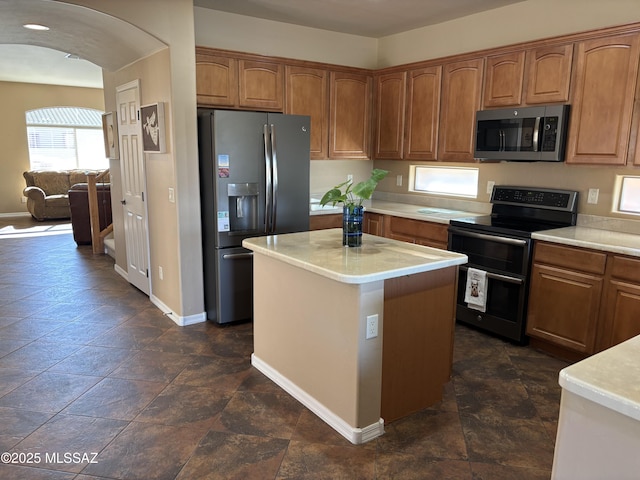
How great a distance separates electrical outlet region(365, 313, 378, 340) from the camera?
234 centimetres

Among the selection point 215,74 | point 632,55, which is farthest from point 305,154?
point 632,55

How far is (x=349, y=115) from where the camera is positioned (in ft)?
16.6

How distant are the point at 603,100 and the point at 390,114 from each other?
7.00ft

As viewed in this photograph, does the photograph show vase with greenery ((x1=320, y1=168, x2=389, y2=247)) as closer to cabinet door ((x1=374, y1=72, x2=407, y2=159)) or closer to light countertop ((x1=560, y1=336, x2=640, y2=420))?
light countertop ((x1=560, y1=336, x2=640, y2=420))

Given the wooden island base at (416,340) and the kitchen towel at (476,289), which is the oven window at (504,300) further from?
the wooden island base at (416,340)

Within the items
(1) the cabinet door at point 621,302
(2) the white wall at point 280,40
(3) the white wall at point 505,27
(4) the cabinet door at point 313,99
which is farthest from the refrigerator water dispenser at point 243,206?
(1) the cabinet door at point 621,302

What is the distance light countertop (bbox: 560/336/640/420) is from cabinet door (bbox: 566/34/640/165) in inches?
96.0

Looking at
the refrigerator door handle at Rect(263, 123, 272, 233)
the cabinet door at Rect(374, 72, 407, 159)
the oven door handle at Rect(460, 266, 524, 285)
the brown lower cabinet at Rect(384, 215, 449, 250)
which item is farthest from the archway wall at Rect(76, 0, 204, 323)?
the oven door handle at Rect(460, 266, 524, 285)

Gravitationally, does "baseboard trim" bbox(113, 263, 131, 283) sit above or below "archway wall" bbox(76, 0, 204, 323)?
below

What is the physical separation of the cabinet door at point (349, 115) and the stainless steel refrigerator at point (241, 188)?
2.96 ft

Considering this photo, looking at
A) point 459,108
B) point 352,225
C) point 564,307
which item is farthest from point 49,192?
point 564,307

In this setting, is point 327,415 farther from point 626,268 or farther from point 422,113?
point 422,113

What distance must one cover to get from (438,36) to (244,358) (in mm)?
3651

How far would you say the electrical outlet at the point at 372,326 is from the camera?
2338 millimetres
